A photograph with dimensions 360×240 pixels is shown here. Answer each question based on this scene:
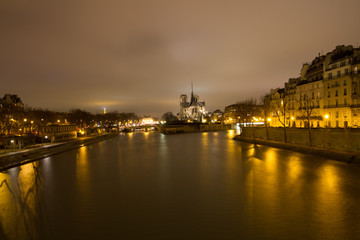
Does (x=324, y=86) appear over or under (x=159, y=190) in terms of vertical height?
over

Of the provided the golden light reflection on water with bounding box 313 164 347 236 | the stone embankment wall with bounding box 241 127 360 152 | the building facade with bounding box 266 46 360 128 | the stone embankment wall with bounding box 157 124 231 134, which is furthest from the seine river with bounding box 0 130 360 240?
the stone embankment wall with bounding box 157 124 231 134

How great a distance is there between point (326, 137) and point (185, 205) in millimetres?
Answer: 19901

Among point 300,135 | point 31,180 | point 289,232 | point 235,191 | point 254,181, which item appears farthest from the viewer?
point 300,135

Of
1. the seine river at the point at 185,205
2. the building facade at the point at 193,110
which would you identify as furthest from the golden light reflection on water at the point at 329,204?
the building facade at the point at 193,110

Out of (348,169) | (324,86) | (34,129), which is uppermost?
(324,86)

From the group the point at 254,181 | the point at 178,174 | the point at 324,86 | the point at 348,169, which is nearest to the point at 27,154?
the point at 178,174

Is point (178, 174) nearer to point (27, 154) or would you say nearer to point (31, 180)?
point (31, 180)

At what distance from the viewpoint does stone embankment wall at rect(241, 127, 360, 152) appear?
20.2 m

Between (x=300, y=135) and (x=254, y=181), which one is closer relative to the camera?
(x=254, y=181)

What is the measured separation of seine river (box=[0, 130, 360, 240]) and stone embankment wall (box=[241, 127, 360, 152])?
3.66 meters

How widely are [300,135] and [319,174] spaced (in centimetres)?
1408

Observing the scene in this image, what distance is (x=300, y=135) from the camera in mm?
28562

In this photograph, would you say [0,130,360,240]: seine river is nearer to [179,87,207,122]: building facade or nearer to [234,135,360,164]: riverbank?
[234,135,360,164]: riverbank

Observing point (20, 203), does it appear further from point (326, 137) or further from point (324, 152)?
point (326, 137)
